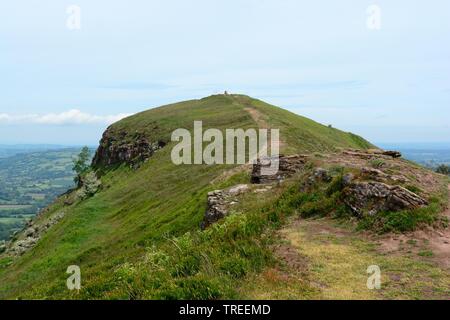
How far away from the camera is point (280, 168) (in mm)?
30766

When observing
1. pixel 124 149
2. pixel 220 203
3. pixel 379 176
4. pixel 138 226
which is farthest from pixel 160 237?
pixel 124 149

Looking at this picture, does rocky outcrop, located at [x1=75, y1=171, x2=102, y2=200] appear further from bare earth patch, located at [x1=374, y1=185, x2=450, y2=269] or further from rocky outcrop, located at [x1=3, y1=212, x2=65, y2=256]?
bare earth patch, located at [x1=374, y1=185, x2=450, y2=269]

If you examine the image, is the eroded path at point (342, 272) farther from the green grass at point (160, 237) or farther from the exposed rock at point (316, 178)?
the exposed rock at point (316, 178)

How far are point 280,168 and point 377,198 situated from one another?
503 inches

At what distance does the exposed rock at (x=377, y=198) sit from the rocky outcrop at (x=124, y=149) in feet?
198

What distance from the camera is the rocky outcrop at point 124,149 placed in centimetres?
7941

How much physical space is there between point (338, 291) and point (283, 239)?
5095 millimetres

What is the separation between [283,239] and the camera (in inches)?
649

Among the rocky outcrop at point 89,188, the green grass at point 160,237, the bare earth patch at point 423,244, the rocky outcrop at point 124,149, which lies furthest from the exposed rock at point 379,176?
the rocky outcrop at point 89,188

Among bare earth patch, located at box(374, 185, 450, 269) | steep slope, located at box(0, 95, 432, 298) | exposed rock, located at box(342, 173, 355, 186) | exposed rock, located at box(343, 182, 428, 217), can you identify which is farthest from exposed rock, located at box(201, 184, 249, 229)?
bare earth patch, located at box(374, 185, 450, 269)

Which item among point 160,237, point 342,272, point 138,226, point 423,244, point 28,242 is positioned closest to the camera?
point 342,272

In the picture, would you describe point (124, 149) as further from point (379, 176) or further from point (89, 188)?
point (379, 176)
